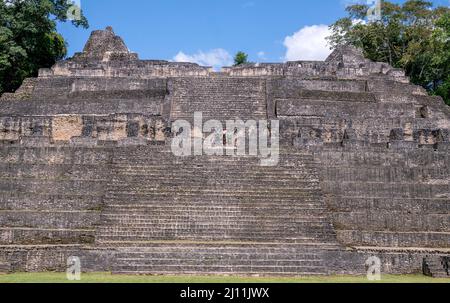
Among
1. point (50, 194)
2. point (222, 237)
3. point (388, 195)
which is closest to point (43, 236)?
point (50, 194)

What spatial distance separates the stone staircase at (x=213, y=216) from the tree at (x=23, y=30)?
517 inches

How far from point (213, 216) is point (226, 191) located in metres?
1.13

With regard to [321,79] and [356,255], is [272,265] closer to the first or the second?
[356,255]

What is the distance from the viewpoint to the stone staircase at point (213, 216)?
13.1 meters

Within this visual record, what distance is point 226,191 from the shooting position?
632 inches

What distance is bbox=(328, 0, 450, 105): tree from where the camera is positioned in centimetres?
3766

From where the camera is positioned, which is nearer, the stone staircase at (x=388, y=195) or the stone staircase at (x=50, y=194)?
the stone staircase at (x=50, y=194)

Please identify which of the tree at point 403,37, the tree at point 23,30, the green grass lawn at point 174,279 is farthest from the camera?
the tree at point 403,37

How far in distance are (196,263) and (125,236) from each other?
207 centimetres

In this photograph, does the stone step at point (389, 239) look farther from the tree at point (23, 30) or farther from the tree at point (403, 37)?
the tree at point (403, 37)

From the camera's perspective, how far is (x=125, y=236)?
14.2 m

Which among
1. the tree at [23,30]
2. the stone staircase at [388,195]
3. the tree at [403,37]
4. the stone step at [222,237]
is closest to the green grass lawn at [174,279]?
the stone step at [222,237]

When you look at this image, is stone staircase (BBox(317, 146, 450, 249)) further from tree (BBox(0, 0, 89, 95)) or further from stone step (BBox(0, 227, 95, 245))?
tree (BBox(0, 0, 89, 95))

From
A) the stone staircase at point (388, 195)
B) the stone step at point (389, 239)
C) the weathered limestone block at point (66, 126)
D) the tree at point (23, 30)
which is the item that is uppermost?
the tree at point (23, 30)
